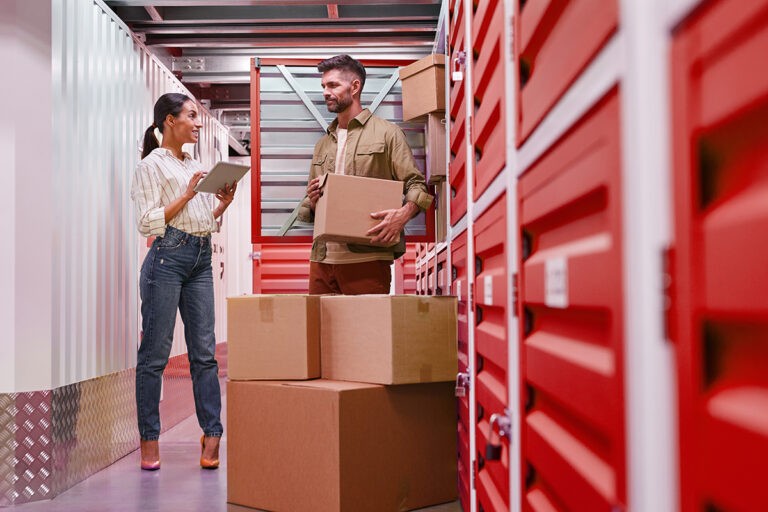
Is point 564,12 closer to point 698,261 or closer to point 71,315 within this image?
point 698,261

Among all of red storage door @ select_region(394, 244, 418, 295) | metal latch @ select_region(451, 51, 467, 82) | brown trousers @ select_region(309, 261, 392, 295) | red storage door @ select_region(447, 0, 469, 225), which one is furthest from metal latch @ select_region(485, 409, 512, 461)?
red storage door @ select_region(394, 244, 418, 295)

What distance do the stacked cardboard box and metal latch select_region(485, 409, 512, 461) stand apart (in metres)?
1.07

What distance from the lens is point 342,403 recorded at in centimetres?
253

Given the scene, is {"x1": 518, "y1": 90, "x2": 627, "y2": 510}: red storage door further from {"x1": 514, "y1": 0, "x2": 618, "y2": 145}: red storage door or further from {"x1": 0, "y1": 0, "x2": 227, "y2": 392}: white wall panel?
{"x1": 0, "y1": 0, "x2": 227, "y2": 392}: white wall panel

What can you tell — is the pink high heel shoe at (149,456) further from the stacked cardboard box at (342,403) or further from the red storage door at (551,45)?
the red storage door at (551,45)

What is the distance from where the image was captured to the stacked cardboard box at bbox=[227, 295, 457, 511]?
257 cm

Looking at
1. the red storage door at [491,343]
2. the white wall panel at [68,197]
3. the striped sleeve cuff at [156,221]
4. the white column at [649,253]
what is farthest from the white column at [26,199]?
the white column at [649,253]

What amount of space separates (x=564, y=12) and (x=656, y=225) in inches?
20.7

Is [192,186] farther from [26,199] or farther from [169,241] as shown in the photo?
[26,199]

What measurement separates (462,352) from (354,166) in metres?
1.21

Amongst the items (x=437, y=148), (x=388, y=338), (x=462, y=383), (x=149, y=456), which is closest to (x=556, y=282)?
(x=462, y=383)

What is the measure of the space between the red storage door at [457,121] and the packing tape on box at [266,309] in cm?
81

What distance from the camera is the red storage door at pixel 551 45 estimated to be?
0.92m

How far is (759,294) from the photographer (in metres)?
0.57
